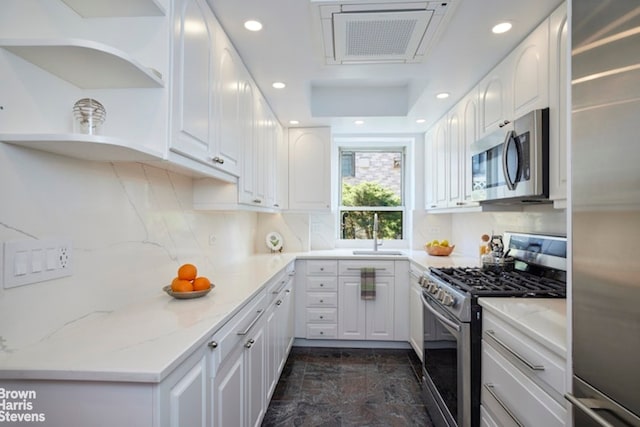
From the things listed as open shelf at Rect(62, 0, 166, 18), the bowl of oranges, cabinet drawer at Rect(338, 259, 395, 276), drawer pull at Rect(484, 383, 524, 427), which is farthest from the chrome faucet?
open shelf at Rect(62, 0, 166, 18)

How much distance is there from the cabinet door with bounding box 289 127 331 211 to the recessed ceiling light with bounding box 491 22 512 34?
6.47 ft

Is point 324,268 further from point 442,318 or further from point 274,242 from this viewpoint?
point 442,318

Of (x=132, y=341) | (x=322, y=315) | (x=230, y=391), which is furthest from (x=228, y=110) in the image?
(x=322, y=315)

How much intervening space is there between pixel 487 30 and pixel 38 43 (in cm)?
202

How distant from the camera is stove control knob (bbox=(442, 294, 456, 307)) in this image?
1.66 meters

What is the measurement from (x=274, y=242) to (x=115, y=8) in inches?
104

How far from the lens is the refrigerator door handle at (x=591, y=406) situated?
2.33 ft

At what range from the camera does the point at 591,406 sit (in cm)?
76

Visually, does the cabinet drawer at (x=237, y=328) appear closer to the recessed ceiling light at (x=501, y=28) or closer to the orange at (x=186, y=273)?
the orange at (x=186, y=273)

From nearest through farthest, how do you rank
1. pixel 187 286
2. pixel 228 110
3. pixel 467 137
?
1. pixel 187 286
2. pixel 228 110
3. pixel 467 137

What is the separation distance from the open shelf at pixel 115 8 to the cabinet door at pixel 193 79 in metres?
0.12

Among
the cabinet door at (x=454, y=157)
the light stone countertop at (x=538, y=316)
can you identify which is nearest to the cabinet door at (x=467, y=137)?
the cabinet door at (x=454, y=157)

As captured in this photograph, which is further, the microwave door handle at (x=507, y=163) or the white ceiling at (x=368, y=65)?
the microwave door handle at (x=507, y=163)

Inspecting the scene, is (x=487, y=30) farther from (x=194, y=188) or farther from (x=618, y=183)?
(x=194, y=188)
